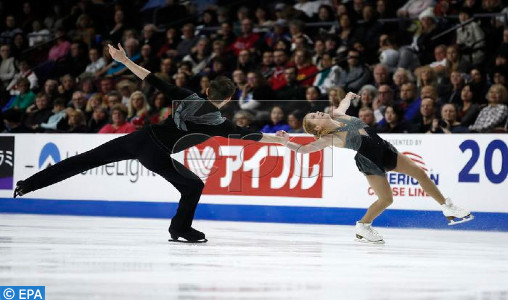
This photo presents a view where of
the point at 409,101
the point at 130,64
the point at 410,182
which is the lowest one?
the point at 410,182

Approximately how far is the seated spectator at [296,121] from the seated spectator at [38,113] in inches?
190

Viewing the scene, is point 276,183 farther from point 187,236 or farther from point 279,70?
point 187,236

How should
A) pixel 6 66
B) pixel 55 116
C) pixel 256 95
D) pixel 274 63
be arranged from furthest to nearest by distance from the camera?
pixel 6 66, pixel 55 116, pixel 274 63, pixel 256 95

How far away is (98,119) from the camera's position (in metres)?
14.2

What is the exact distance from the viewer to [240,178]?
39.6 feet

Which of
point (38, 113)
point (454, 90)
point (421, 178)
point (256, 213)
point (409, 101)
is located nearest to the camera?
point (421, 178)

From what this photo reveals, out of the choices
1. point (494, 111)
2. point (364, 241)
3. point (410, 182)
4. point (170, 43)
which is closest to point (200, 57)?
point (170, 43)

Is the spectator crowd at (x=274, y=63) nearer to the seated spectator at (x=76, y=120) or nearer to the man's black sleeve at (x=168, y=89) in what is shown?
the seated spectator at (x=76, y=120)

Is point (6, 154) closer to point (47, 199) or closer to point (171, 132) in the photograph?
point (47, 199)

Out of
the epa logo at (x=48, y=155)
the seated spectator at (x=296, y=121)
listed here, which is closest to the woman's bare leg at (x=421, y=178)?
the seated spectator at (x=296, y=121)

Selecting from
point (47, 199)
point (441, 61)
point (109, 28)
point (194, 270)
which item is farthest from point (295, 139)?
point (109, 28)

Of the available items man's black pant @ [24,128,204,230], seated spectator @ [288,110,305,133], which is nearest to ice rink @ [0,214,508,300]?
man's black pant @ [24,128,204,230]

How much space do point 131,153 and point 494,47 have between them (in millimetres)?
7364

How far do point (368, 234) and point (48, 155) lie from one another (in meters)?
6.06
